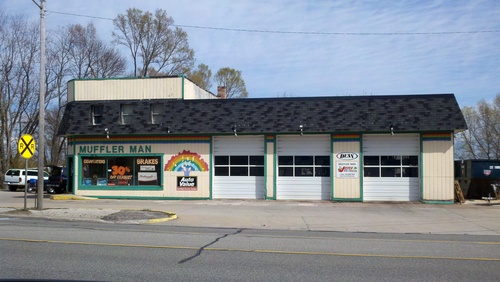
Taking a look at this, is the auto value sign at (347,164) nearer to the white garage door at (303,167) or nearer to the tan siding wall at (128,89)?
the white garage door at (303,167)

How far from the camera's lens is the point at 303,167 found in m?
25.4

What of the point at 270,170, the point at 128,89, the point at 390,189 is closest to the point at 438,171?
the point at 390,189

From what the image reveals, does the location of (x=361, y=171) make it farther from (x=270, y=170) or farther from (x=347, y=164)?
(x=270, y=170)

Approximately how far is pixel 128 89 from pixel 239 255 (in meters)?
18.8

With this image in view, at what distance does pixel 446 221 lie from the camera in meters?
17.4

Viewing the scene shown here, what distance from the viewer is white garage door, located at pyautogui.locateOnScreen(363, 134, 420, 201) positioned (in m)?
24.5

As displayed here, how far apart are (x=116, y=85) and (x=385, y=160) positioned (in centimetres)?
1513

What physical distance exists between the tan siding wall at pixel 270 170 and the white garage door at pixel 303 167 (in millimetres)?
344

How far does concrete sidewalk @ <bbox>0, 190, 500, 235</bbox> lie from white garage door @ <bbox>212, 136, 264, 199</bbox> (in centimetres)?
138

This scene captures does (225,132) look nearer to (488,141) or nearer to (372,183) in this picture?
(372,183)

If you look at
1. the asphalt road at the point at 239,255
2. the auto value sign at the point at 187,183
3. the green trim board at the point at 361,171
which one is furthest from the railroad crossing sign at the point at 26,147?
the green trim board at the point at 361,171

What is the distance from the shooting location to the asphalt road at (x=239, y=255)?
8078 millimetres

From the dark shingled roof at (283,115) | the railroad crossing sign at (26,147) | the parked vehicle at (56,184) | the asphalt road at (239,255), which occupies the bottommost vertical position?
the asphalt road at (239,255)

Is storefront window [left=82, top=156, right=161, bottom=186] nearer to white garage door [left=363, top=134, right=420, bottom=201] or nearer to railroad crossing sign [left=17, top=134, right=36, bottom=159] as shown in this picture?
railroad crossing sign [left=17, top=134, right=36, bottom=159]
